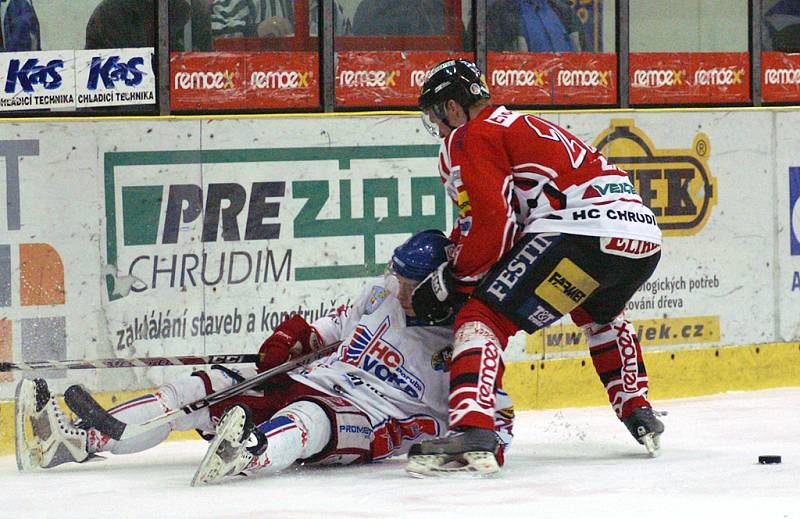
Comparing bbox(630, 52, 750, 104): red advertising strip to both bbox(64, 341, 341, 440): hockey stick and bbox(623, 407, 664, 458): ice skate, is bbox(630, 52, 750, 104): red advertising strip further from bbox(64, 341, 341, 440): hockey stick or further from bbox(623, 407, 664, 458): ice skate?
bbox(64, 341, 341, 440): hockey stick

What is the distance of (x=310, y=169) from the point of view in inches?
255

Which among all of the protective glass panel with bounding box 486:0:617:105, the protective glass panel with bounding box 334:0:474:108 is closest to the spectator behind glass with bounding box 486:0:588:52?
the protective glass panel with bounding box 486:0:617:105

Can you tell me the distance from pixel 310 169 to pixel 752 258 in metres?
2.37

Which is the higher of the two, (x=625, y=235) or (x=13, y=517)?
(x=625, y=235)

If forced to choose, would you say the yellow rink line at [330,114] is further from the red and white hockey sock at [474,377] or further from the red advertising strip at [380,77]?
the red and white hockey sock at [474,377]

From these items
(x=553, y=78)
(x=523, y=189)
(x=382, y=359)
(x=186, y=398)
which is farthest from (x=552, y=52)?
(x=186, y=398)

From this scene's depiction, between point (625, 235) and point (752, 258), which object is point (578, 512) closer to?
point (625, 235)

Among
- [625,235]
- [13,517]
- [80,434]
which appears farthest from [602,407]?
[13,517]

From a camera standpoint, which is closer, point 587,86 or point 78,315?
point 78,315

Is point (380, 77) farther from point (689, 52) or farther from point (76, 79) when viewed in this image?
point (689, 52)

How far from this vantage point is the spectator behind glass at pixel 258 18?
6734 millimetres

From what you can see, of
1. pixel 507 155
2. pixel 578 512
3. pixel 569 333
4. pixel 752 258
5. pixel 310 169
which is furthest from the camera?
pixel 752 258

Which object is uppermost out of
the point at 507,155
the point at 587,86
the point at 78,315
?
the point at 587,86

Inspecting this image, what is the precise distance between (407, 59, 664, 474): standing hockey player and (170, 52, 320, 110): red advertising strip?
1.89 metres
